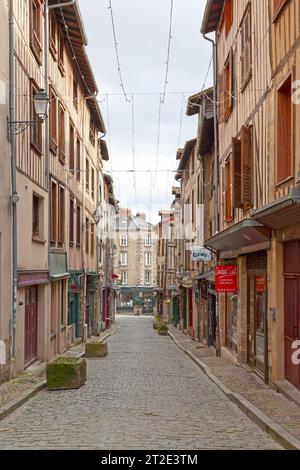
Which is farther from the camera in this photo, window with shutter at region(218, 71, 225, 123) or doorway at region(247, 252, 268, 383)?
window with shutter at region(218, 71, 225, 123)

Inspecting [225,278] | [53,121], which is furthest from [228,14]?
[225,278]

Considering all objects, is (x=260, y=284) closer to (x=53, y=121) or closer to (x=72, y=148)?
(x=53, y=121)

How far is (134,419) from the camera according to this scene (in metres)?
9.25

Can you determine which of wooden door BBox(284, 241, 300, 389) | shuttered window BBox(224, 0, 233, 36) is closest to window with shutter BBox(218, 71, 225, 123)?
shuttered window BBox(224, 0, 233, 36)

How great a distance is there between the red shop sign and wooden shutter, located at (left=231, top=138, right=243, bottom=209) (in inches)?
104

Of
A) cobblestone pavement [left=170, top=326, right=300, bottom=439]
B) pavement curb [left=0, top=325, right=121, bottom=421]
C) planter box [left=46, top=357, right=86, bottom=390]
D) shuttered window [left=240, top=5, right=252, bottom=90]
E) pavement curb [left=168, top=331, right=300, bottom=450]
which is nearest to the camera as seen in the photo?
pavement curb [left=168, top=331, right=300, bottom=450]

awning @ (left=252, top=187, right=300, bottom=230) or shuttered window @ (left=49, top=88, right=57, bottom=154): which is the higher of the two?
shuttered window @ (left=49, top=88, right=57, bottom=154)

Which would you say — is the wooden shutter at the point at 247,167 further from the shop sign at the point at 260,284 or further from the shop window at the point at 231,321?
the shop window at the point at 231,321

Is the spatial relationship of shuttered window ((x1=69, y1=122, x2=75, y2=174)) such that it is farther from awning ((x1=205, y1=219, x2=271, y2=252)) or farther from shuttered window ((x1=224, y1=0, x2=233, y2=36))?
awning ((x1=205, y1=219, x2=271, y2=252))

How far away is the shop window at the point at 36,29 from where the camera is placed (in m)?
16.0

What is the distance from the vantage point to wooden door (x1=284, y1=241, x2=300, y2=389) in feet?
35.3

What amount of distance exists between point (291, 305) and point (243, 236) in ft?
8.86

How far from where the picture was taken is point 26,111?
49.3 feet
